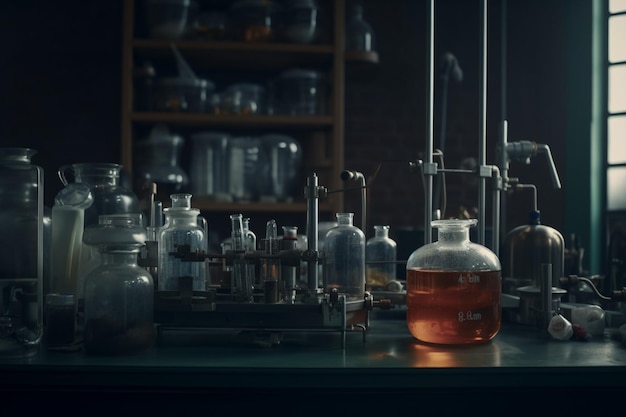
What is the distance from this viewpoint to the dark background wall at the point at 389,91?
346 cm

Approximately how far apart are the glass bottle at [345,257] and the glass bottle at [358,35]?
2001mm

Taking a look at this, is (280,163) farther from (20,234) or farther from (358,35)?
(20,234)

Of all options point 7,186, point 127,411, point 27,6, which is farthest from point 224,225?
point 127,411

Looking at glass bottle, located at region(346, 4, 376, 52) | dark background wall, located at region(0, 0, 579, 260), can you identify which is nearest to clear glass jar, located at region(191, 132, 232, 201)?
dark background wall, located at region(0, 0, 579, 260)

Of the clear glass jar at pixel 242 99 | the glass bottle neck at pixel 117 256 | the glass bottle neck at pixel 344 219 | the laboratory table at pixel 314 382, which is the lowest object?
the laboratory table at pixel 314 382

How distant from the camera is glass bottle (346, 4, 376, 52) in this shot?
3.37 m

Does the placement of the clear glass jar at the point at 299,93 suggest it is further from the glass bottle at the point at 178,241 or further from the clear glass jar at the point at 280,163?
the glass bottle at the point at 178,241

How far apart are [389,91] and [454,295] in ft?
8.21

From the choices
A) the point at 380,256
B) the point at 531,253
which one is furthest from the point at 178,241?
the point at 531,253

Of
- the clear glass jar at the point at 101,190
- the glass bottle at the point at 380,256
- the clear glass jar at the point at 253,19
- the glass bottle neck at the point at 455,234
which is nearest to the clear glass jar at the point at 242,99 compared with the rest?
the clear glass jar at the point at 253,19

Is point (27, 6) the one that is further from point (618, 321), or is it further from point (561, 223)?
point (618, 321)

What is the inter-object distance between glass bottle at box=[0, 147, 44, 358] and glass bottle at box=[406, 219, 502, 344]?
0.68m

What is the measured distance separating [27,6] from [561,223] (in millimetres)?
2757

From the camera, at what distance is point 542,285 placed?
1448mm
